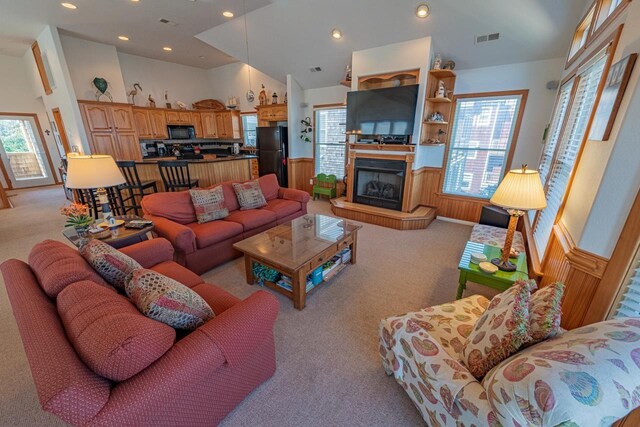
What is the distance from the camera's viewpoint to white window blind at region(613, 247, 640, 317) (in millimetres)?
1212

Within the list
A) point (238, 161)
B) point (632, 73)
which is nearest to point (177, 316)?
point (632, 73)

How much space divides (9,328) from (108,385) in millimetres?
2132

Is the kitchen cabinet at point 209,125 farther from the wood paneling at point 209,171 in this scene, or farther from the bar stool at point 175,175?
the bar stool at point 175,175

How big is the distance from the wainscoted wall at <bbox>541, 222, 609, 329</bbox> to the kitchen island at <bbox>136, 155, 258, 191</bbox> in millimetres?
4551

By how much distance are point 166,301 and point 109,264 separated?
654 millimetres

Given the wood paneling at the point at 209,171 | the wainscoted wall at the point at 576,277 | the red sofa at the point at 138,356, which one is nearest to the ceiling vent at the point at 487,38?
the wainscoted wall at the point at 576,277

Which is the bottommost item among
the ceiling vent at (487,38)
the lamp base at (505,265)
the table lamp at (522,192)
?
the lamp base at (505,265)

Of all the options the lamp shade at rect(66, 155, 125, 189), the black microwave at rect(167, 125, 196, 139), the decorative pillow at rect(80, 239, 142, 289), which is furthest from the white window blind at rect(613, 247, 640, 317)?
the black microwave at rect(167, 125, 196, 139)

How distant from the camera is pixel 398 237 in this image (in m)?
3.87

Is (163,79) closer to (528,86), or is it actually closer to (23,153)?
(23,153)

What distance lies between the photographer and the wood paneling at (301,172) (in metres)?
6.09

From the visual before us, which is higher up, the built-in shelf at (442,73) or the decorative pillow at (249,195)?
the built-in shelf at (442,73)

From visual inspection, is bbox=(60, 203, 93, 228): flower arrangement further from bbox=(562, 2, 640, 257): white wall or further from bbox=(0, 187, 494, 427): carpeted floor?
bbox=(562, 2, 640, 257): white wall

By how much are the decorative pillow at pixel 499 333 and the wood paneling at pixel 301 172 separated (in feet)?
17.2
